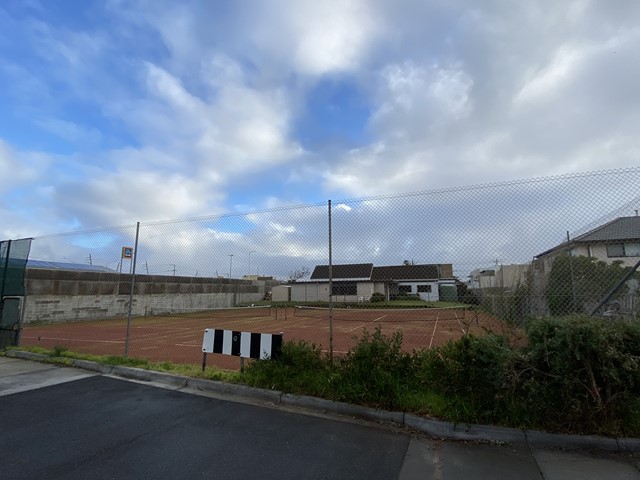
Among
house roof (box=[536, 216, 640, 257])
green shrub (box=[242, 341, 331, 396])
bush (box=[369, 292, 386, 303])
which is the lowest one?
green shrub (box=[242, 341, 331, 396])

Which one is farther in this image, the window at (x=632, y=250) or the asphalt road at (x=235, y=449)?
the window at (x=632, y=250)

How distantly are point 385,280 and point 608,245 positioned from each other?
4058 mm

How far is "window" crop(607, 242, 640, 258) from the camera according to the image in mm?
6324

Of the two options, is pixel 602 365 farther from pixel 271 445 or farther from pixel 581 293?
pixel 271 445

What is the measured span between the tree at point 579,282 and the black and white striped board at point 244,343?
4574 mm

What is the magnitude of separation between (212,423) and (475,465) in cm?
319

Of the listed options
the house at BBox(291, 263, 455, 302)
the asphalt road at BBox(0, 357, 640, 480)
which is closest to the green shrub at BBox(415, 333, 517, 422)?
the asphalt road at BBox(0, 357, 640, 480)

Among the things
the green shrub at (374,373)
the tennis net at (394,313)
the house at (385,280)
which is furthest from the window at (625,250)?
the green shrub at (374,373)

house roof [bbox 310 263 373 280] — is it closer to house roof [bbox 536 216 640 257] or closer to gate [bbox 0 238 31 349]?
house roof [bbox 536 216 640 257]

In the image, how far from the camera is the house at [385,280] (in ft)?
22.5

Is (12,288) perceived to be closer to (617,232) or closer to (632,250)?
(617,232)

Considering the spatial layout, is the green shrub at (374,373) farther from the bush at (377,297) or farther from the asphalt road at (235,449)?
the bush at (377,297)

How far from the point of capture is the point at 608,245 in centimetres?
673

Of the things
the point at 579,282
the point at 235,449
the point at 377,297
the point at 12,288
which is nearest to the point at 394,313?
the point at 377,297
